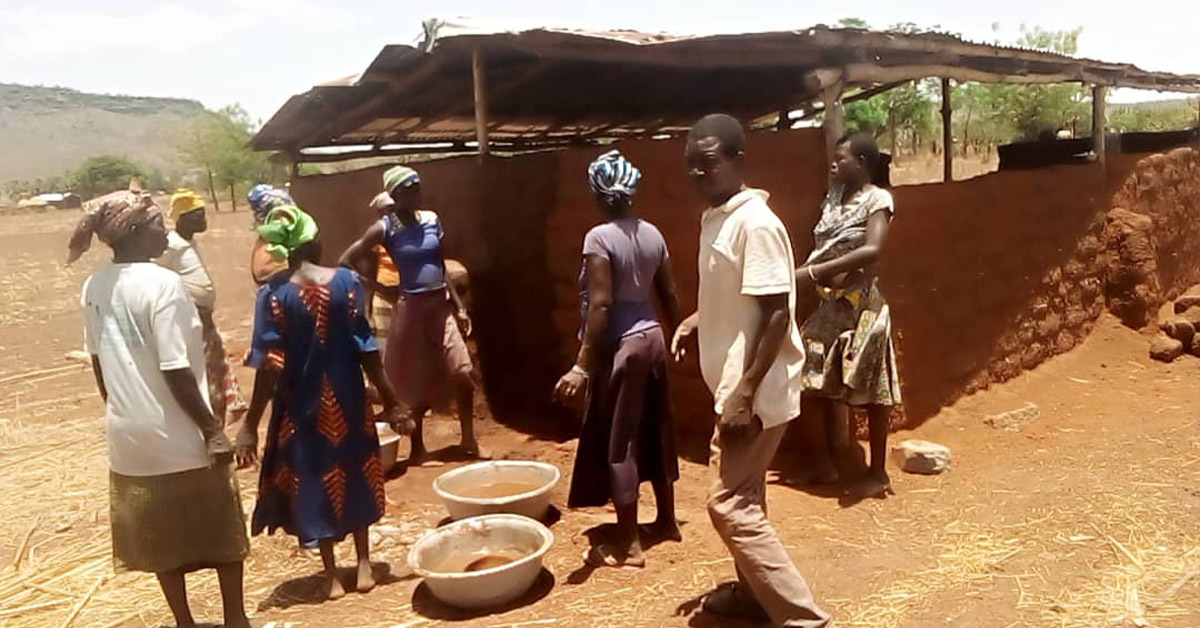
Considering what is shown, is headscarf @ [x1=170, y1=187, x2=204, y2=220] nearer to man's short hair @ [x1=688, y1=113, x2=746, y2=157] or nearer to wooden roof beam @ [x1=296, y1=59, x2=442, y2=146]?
wooden roof beam @ [x1=296, y1=59, x2=442, y2=146]

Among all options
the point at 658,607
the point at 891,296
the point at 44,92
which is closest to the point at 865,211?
the point at 891,296

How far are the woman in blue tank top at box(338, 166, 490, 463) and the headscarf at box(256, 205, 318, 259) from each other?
1.62 metres

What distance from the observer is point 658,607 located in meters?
3.76

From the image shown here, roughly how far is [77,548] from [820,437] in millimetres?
3988

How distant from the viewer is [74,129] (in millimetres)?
87812

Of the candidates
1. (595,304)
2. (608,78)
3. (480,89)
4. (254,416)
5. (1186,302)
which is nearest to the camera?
(254,416)

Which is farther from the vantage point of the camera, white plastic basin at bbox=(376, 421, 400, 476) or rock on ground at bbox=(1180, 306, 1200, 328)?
rock on ground at bbox=(1180, 306, 1200, 328)

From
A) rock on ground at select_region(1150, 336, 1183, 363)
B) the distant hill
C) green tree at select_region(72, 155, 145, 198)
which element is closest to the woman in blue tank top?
rock on ground at select_region(1150, 336, 1183, 363)

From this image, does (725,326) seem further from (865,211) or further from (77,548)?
(77,548)

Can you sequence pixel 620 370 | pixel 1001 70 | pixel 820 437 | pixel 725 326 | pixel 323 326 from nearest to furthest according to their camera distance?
pixel 725 326 → pixel 323 326 → pixel 620 370 → pixel 820 437 → pixel 1001 70

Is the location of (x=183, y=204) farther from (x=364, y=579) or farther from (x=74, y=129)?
(x=74, y=129)

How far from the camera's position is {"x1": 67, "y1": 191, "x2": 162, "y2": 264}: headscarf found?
3.17 metres

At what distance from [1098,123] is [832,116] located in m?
4.13

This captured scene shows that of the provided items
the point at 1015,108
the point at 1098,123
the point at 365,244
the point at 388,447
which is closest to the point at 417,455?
the point at 388,447
